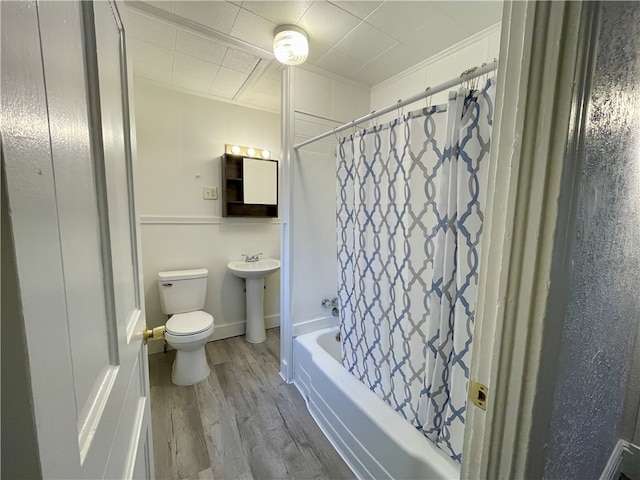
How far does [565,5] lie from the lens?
0.46 metres

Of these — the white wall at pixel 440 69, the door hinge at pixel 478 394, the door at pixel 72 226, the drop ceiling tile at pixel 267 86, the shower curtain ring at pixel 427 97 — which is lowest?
the door hinge at pixel 478 394

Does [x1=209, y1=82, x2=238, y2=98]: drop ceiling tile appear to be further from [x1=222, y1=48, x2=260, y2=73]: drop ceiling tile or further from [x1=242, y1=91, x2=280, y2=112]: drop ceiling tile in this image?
[x1=222, y1=48, x2=260, y2=73]: drop ceiling tile

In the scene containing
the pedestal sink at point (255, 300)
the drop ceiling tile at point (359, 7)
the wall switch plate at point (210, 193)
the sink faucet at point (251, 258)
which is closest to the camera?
the drop ceiling tile at point (359, 7)

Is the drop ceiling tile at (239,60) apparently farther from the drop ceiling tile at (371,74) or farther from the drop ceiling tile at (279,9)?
the drop ceiling tile at (371,74)

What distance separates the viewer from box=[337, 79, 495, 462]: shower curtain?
0.98m

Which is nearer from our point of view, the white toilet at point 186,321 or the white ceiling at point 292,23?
the white ceiling at point 292,23

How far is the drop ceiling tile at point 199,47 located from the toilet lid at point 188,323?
6.06ft

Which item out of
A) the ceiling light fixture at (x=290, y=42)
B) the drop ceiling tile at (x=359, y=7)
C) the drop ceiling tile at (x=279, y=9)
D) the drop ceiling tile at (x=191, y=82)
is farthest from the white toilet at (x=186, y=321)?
the drop ceiling tile at (x=359, y=7)

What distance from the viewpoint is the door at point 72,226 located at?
235 mm

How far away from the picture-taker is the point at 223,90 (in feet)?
7.30

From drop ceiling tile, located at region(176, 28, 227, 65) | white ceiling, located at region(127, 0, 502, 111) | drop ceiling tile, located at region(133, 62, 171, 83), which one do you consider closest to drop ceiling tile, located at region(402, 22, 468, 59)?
white ceiling, located at region(127, 0, 502, 111)

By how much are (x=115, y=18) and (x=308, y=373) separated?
6.15ft

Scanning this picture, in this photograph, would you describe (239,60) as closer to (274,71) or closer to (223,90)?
(274,71)

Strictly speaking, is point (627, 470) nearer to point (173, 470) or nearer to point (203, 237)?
point (173, 470)
